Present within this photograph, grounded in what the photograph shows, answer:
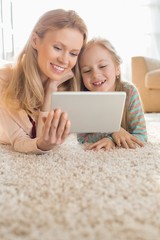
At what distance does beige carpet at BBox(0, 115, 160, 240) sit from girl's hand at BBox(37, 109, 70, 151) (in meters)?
0.07

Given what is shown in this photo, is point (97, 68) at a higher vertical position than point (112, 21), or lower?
higher

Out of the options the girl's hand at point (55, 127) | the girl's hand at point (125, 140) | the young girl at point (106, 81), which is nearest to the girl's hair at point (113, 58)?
the young girl at point (106, 81)

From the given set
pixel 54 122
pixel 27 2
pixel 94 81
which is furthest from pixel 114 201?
pixel 27 2

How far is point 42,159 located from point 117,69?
630mm

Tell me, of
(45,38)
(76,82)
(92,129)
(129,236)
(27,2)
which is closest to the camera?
(129,236)

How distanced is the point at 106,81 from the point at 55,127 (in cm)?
50

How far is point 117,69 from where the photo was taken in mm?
1509

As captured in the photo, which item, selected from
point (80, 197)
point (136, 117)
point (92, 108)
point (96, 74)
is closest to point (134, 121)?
point (136, 117)

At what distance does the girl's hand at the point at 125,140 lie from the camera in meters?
1.29

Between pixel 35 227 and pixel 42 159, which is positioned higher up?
pixel 35 227

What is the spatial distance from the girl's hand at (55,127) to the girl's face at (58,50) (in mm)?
352

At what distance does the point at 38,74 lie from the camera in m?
1.37

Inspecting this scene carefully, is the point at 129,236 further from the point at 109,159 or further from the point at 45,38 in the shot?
the point at 45,38

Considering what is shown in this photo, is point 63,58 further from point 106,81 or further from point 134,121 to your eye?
point 134,121
